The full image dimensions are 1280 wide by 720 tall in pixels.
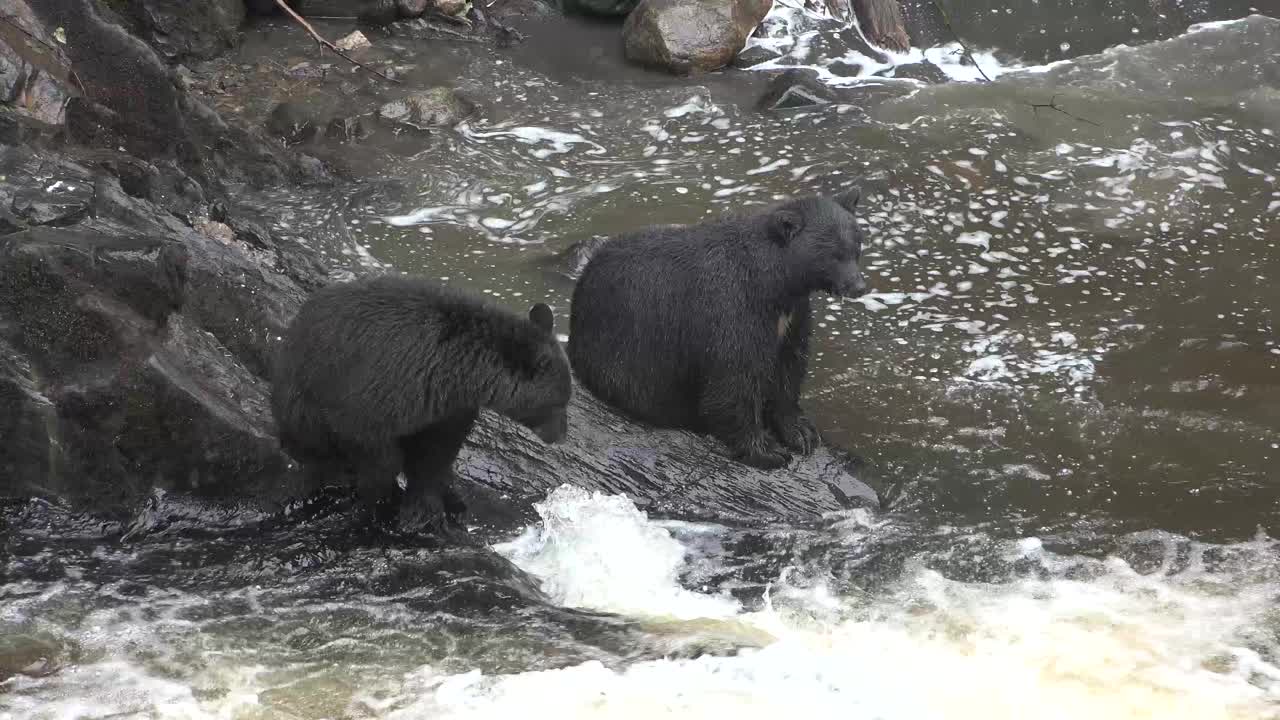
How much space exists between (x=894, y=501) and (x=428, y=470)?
2.99 metres

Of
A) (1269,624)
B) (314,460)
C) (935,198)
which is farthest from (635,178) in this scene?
(1269,624)

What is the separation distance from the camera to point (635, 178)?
11875mm

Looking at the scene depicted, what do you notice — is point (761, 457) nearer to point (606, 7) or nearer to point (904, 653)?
point (904, 653)

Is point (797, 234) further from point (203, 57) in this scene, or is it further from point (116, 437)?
point (203, 57)

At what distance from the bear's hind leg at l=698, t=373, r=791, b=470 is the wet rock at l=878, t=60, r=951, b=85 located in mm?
7868

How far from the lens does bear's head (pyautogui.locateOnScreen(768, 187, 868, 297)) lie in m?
7.31

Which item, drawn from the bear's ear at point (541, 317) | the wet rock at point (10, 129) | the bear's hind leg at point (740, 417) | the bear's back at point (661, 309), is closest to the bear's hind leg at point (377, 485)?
the bear's ear at point (541, 317)

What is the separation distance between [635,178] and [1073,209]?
4.19m

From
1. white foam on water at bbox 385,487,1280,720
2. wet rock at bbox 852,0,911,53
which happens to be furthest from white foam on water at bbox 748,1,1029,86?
white foam on water at bbox 385,487,1280,720

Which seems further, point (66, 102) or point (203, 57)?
point (203, 57)

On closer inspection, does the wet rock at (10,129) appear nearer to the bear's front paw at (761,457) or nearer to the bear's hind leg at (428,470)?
the bear's hind leg at (428,470)

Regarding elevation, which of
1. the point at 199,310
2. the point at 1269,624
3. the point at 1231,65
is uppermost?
the point at 1231,65

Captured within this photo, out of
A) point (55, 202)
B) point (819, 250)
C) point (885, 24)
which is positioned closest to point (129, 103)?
point (55, 202)

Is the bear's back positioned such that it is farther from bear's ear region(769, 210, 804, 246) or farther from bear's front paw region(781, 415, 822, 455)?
bear's front paw region(781, 415, 822, 455)
